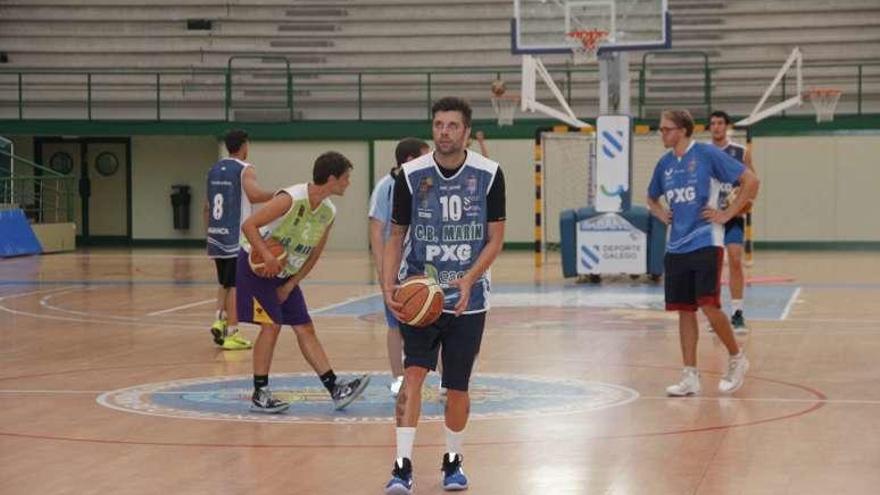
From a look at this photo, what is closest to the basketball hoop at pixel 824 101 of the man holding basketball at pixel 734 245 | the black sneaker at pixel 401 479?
the man holding basketball at pixel 734 245

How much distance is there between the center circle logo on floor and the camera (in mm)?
10578

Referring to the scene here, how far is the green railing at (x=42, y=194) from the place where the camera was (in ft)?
116

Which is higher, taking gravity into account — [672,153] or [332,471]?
[672,153]

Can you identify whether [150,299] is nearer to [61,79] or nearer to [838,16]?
[61,79]

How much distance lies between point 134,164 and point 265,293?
2949cm

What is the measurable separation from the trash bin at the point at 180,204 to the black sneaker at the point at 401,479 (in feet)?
103

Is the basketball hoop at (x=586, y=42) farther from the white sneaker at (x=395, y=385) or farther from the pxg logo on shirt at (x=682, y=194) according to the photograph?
the white sneaker at (x=395, y=385)

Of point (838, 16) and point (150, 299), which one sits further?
point (838, 16)

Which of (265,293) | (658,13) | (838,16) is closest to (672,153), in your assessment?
(265,293)

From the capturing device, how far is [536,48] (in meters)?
25.8

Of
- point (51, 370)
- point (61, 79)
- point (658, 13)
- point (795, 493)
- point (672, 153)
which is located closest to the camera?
point (795, 493)

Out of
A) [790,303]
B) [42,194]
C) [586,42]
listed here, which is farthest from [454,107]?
[42,194]

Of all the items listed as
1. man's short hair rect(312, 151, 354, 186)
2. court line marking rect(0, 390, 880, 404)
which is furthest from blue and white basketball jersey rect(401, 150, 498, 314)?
court line marking rect(0, 390, 880, 404)

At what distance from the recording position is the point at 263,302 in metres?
10.8
